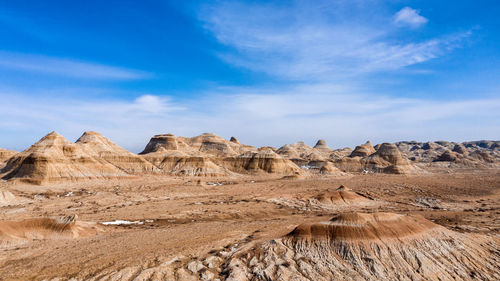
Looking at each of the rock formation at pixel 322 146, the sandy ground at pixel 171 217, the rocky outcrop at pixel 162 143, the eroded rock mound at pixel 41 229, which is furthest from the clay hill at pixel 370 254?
the rock formation at pixel 322 146

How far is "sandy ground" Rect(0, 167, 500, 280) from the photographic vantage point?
16.5 meters

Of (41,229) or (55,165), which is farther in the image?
(55,165)

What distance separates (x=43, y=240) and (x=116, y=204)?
→ 17686mm

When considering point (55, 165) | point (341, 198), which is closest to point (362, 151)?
point (341, 198)

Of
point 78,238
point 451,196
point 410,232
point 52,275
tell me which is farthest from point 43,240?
point 451,196

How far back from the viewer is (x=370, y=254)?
53.2 ft

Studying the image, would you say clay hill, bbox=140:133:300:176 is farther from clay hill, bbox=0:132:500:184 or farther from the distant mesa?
the distant mesa

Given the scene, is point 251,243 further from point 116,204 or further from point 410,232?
point 116,204

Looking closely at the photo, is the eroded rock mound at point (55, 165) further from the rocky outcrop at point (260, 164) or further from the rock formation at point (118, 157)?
the rocky outcrop at point (260, 164)

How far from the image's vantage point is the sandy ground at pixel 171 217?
16.5 meters

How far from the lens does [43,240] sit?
2067 centimetres

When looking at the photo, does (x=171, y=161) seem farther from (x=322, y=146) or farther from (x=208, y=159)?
(x=322, y=146)

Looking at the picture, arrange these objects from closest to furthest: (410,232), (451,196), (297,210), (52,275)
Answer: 1. (52,275)
2. (410,232)
3. (297,210)
4. (451,196)

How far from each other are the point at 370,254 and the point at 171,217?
20.3m
